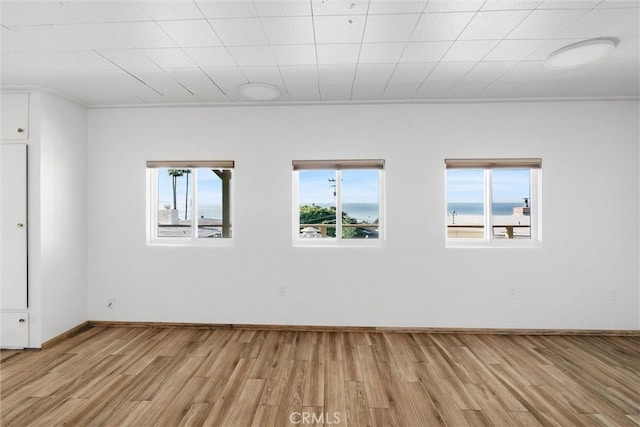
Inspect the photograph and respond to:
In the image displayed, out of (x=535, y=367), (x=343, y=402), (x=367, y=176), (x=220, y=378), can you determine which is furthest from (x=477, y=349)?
(x=220, y=378)

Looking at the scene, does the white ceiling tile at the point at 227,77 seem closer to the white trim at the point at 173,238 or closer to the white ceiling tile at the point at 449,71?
the white trim at the point at 173,238

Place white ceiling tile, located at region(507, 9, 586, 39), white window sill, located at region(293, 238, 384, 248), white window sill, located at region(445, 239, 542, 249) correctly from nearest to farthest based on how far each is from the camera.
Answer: white ceiling tile, located at region(507, 9, 586, 39) → white window sill, located at region(445, 239, 542, 249) → white window sill, located at region(293, 238, 384, 248)

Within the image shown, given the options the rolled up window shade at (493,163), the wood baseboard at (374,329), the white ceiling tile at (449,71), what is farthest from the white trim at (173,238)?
the rolled up window shade at (493,163)

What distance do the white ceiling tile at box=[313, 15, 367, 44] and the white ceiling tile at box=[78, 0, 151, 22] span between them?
104cm

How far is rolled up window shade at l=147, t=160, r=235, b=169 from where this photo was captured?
143 inches

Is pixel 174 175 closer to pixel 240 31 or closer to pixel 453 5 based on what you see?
pixel 240 31

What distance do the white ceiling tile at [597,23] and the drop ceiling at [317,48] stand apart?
1cm

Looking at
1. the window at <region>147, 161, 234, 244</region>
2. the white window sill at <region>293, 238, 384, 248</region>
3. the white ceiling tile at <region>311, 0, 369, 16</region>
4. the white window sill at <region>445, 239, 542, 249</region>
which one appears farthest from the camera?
the window at <region>147, 161, 234, 244</region>

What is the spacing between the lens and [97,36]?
2.18 metres

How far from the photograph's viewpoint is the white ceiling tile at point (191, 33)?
2014mm

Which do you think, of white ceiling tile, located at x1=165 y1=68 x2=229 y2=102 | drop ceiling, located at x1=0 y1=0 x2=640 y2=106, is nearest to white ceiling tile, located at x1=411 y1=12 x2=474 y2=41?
drop ceiling, located at x1=0 y1=0 x2=640 y2=106

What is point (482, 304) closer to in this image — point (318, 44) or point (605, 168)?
point (605, 168)

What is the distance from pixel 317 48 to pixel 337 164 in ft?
4.82

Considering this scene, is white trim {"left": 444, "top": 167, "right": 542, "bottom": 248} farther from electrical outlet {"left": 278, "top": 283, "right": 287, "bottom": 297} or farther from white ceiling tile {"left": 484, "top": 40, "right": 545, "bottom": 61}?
electrical outlet {"left": 278, "top": 283, "right": 287, "bottom": 297}
